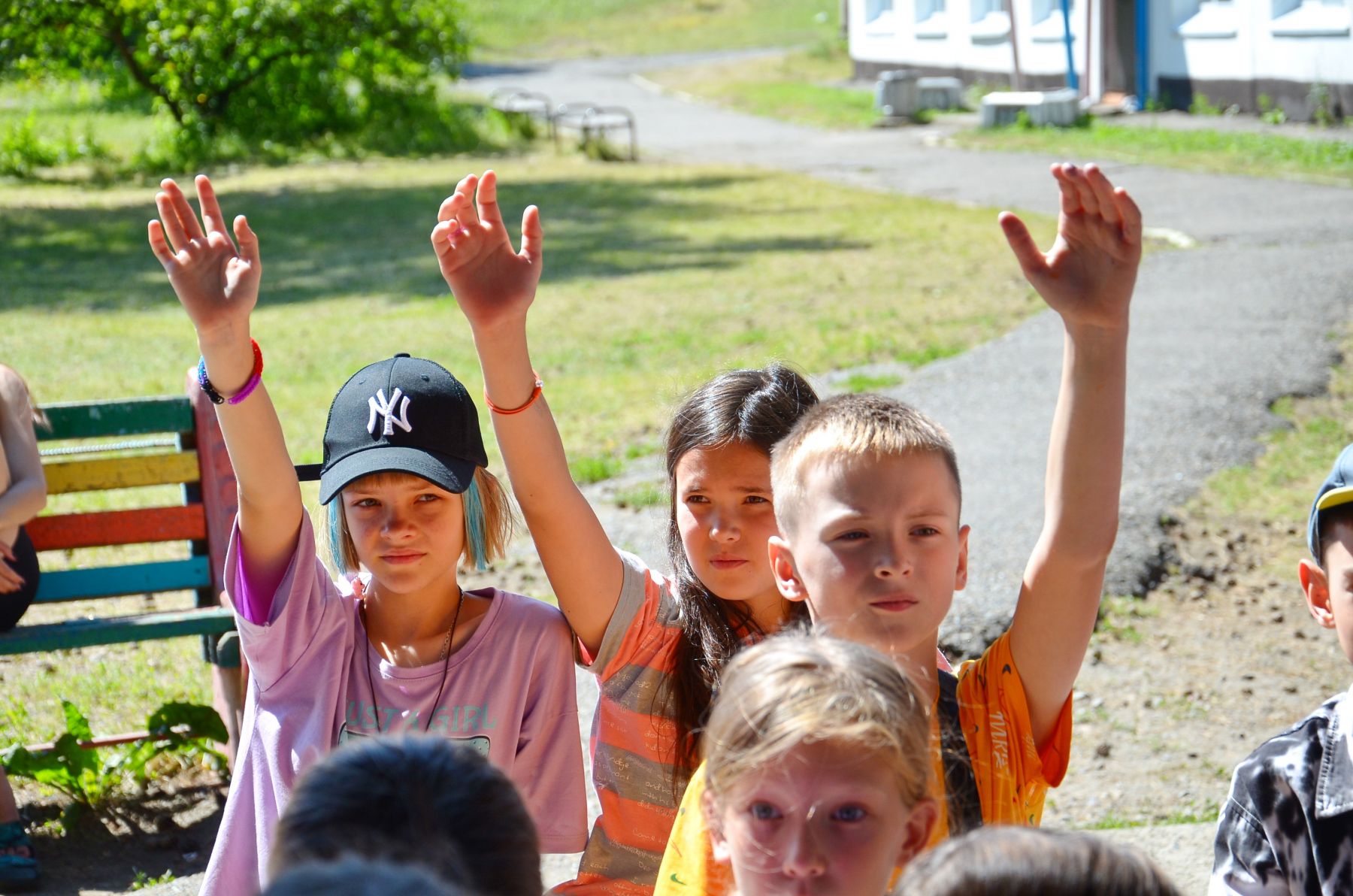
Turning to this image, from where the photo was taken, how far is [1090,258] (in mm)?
2121

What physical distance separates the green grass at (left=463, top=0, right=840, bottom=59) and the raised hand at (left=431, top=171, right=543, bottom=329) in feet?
157

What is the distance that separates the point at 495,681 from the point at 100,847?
7.03 feet

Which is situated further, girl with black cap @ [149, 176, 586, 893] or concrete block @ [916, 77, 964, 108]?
concrete block @ [916, 77, 964, 108]

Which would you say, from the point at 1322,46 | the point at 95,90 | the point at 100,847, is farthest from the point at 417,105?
the point at 100,847

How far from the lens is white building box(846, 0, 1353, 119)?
804 inches

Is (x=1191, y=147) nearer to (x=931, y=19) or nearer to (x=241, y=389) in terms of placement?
(x=931, y=19)

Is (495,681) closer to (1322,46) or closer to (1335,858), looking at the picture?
(1335,858)

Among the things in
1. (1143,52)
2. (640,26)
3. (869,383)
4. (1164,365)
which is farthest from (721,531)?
(640,26)

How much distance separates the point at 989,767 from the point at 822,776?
0.53 metres

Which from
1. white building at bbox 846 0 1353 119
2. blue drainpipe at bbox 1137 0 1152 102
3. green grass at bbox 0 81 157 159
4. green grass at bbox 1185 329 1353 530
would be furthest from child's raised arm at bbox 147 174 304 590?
green grass at bbox 0 81 157 159

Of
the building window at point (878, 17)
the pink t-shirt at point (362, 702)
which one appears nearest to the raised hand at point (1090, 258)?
the pink t-shirt at point (362, 702)

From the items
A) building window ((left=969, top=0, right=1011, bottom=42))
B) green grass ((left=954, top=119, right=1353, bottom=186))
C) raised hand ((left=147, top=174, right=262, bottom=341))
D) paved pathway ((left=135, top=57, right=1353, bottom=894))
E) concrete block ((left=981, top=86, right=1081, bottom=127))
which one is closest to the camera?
raised hand ((left=147, top=174, right=262, bottom=341))

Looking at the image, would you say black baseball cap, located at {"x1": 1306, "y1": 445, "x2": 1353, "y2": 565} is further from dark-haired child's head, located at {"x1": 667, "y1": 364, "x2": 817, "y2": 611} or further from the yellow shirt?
dark-haired child's head, located at {"x1": 667, "y1": 364, "x2": 817, "y2": 611}

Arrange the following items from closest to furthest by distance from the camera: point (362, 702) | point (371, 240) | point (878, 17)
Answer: point (362, 702) → point (371, 240) → point (878, 17)
